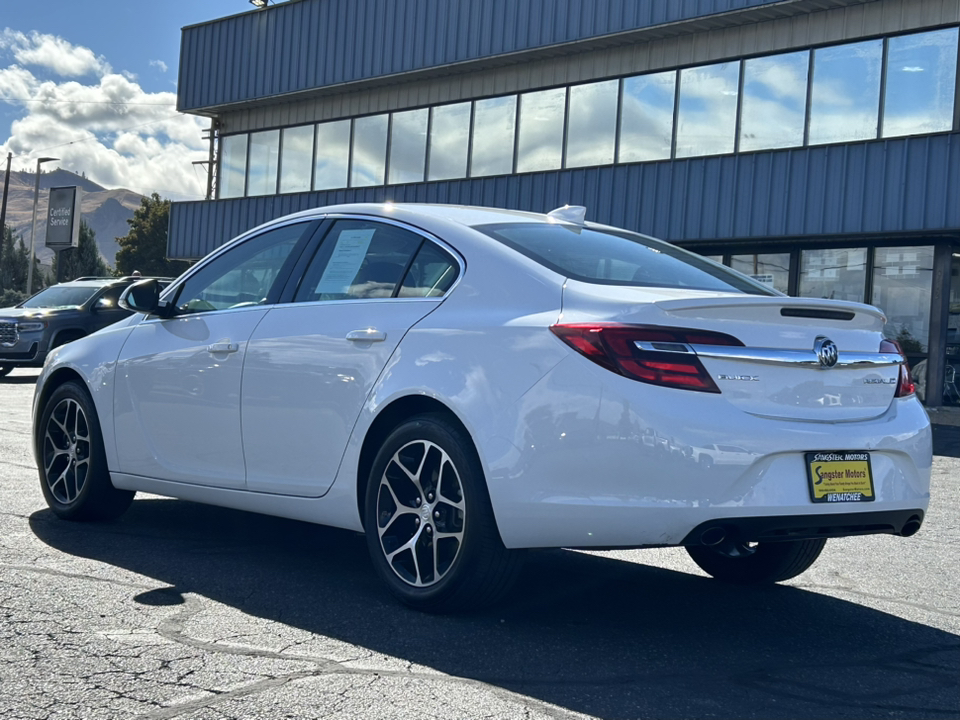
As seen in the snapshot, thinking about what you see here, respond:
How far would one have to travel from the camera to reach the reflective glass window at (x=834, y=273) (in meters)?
18.2

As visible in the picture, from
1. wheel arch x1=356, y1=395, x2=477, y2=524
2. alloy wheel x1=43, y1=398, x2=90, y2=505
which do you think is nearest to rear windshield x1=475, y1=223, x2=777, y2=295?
wheel arch x1=356, y1=395, x2=477, y2=524

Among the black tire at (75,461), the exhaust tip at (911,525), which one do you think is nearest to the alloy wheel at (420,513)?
the exhaust tip at (911,525)

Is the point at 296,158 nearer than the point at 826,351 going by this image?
No

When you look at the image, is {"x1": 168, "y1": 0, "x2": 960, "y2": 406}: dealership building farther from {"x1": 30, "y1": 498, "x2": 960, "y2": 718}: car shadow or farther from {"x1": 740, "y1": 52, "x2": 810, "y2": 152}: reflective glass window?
{"x1": 30, "y1": 498, "x2": 960, "y2": 718}: car shadow

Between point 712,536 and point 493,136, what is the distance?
1944 centimetres

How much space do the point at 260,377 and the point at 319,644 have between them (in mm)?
1479

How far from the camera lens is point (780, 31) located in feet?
60.1

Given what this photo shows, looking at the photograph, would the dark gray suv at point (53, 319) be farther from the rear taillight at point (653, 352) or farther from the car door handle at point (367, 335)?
the rear taillight at point (653, 352)

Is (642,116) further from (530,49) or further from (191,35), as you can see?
(191,35)

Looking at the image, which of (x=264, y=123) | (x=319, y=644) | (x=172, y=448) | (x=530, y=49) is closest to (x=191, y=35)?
(x=264, y=123)

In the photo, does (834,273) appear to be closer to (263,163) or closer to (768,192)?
(768,192)

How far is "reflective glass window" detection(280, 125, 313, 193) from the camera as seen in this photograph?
26.5 metres

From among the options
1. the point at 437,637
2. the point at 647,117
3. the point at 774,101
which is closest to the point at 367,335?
the point at 437,637

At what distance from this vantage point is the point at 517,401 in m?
4.02
